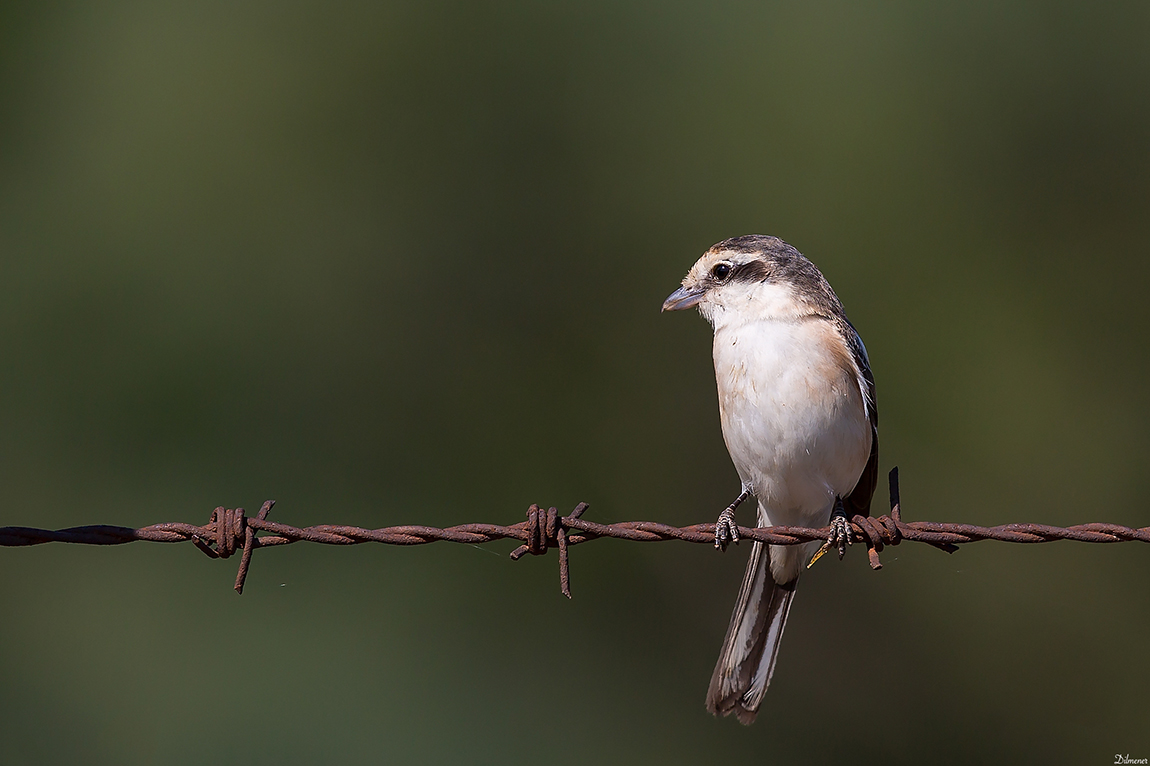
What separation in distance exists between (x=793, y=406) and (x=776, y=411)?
0.26ft

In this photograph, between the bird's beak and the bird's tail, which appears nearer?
the bird's tail

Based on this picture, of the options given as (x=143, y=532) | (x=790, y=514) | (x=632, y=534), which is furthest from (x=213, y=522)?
(x=790, y=514)

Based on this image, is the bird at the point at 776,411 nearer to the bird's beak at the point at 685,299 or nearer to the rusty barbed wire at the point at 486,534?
the bird's beak at the point at 685,299

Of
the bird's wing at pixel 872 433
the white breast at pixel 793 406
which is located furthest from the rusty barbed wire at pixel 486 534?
the bird's wing at pixel 872 433

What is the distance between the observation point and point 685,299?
477 centimetres

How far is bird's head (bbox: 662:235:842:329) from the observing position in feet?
14.4

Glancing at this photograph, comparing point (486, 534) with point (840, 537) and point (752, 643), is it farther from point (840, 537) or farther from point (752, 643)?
point (752, 643)

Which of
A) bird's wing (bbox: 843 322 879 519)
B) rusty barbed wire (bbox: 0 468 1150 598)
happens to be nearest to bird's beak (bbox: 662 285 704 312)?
bird's wing (bbox: 843 322 879 519)

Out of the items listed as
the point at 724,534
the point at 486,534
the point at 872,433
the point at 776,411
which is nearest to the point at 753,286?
the point at 776,411

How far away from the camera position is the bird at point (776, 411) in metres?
4.16

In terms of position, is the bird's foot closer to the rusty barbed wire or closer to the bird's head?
the rusty barbed wire

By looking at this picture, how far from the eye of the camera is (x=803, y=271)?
4539 mm

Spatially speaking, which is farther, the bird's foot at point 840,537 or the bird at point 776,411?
the bird at point 776,411

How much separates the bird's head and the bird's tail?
1120mm
